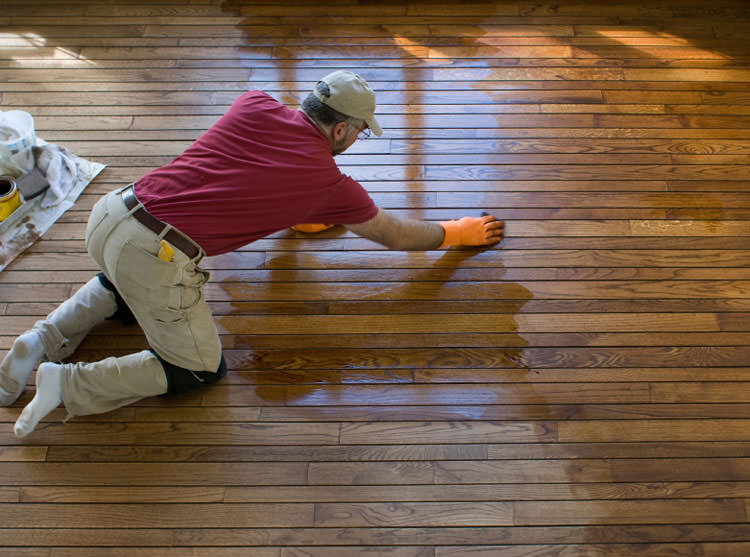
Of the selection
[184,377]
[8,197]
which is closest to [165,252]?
[184,377]

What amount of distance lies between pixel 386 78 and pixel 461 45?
465mm

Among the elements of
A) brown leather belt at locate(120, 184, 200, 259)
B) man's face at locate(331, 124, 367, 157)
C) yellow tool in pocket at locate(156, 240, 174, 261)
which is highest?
man's face at locate(331, 124, 367, 157)

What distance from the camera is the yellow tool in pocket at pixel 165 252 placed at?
7.29 feet

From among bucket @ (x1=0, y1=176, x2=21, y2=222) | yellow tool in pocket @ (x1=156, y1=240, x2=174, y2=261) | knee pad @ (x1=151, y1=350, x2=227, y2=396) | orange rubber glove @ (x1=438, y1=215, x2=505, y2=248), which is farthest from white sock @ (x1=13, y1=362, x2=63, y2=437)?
orange rubber glove @ (x1=438, y1=215, x2=505, y2=248)

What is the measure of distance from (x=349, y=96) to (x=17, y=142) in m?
1.78

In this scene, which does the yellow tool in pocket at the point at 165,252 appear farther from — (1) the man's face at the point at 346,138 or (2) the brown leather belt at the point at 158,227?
(1) the man's face at the point at 346,138

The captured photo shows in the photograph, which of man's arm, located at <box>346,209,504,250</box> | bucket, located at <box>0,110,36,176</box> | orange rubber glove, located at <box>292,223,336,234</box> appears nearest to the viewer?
man's arm, located at <box>346,209,504,250</box>

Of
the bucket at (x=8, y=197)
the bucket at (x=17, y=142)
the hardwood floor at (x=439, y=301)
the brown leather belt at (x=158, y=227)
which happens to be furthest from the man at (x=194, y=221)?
the bucket at (x=17, y=142)

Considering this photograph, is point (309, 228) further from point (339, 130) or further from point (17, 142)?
point (17, 142)

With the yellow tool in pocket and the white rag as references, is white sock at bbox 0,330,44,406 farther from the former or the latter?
the white rag

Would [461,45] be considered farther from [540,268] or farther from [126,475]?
[126,475]

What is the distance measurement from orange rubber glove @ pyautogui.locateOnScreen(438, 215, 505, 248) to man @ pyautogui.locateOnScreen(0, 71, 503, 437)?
1.29ft

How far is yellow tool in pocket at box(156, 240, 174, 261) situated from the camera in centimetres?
222

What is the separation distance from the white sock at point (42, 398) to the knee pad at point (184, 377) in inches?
13.4
